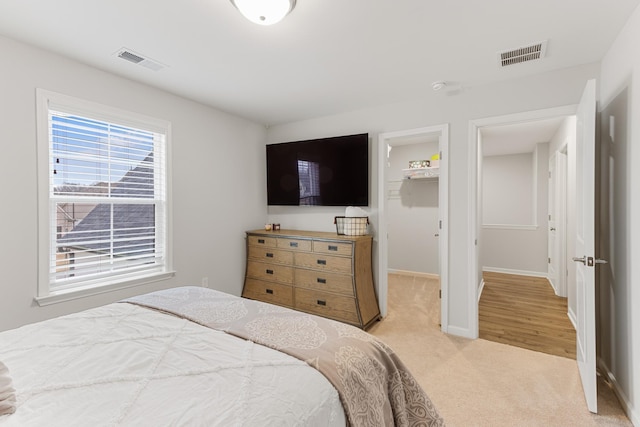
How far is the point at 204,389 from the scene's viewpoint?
3.11 ft

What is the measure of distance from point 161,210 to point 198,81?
1.32 metres

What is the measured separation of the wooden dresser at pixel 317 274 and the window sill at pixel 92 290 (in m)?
1.05

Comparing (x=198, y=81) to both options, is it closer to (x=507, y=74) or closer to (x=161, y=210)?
(x=161, y=210)

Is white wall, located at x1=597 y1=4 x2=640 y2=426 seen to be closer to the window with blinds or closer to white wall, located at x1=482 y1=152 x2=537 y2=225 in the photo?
white wall, located at x1=482 y1=152 x2=537 y2=225

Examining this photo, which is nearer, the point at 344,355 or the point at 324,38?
the point at 344,355

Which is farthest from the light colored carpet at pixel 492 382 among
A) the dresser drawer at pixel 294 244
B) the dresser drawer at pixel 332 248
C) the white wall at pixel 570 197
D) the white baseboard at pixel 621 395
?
the white wall at pixel 570 197

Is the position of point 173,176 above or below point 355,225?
above

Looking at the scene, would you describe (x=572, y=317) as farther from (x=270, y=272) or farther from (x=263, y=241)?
(x=263, y=241)

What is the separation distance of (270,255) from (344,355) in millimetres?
2547

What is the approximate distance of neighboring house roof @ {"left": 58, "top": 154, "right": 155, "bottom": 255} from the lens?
251 centimetres

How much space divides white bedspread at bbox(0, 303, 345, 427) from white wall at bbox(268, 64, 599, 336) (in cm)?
236

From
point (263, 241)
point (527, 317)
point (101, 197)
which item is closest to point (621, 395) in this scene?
point (527, 317)

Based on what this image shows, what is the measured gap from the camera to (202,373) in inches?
40.8

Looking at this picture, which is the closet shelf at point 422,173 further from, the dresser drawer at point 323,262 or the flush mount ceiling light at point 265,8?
the flush mount ceiling light at point 265,8
